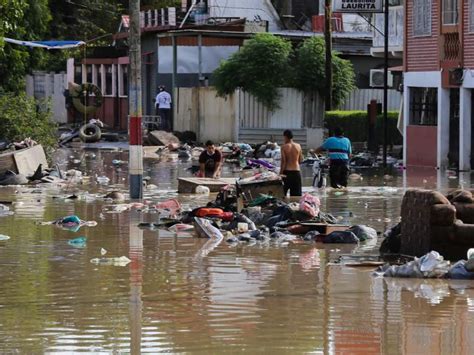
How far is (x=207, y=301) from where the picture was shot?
1248 cm

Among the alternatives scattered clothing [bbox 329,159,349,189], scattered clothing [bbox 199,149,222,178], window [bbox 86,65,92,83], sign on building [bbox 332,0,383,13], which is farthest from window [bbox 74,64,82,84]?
scattered clothing [bbox 329,159,349,189]

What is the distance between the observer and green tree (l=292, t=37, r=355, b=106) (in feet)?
152

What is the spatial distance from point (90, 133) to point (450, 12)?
2019cm

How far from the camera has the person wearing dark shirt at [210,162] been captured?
2731 cm

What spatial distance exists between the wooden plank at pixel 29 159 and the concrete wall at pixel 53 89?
105ft

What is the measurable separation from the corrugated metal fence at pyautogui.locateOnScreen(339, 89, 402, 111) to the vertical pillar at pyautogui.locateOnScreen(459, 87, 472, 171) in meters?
14.8

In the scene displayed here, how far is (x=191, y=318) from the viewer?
11523 millimetres

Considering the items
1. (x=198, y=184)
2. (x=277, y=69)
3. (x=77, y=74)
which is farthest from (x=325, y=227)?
(x=77, y=74)

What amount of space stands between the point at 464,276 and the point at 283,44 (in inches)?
1303

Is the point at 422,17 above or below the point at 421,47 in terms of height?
above

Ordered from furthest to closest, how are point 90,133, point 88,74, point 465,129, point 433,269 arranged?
point 88,74 → point 90,133 → point 465,129 → point 433,269

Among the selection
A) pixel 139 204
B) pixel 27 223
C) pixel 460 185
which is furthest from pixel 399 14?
pixel 27 223

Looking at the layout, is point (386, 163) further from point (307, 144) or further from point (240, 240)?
point (240, 240)

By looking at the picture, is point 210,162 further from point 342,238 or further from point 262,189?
point 342,238
